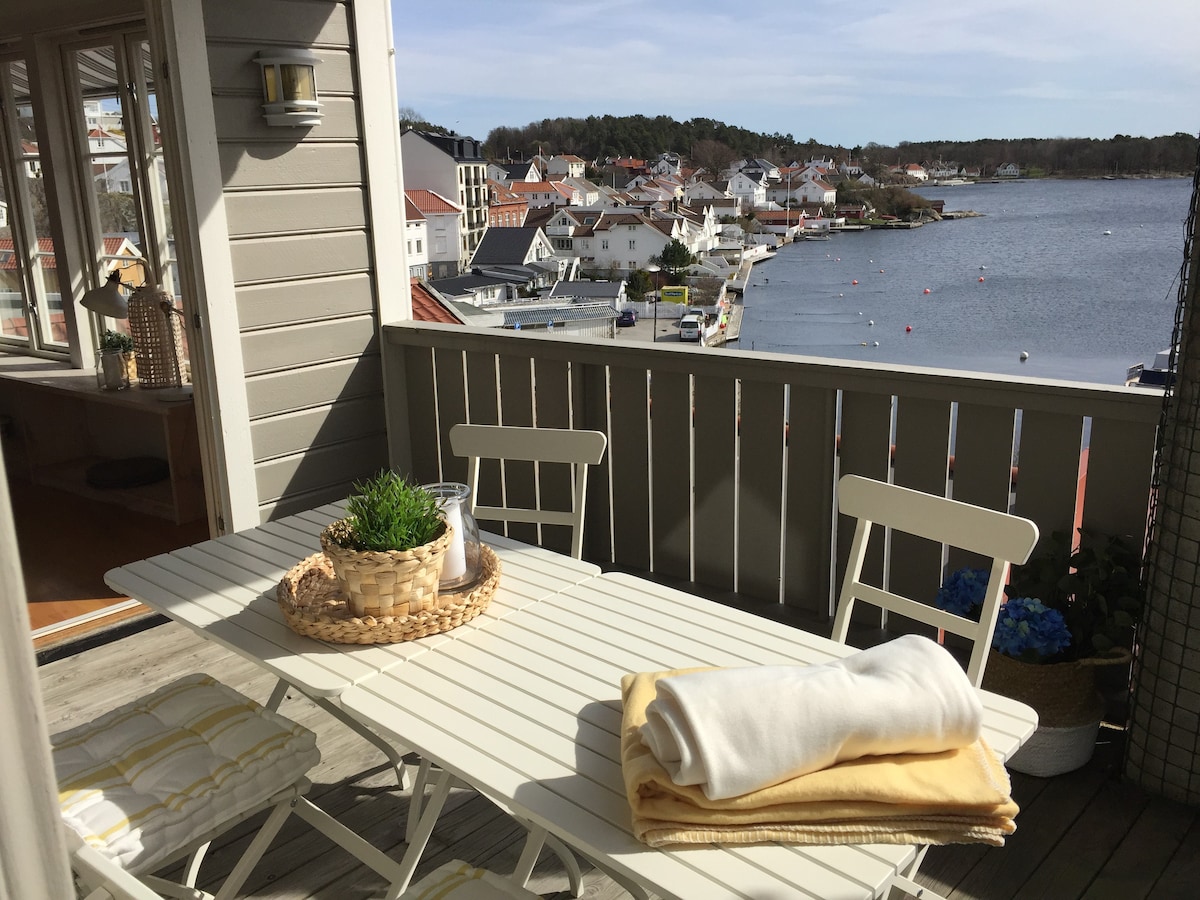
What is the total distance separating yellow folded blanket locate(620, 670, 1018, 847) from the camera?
123cm

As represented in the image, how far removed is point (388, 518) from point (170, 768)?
66 cm

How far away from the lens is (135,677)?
10.7 ft

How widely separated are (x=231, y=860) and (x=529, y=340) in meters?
2.05

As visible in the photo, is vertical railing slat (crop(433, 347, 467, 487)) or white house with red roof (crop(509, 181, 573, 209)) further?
white house with red roof (crop(509, 181, 573, 209))

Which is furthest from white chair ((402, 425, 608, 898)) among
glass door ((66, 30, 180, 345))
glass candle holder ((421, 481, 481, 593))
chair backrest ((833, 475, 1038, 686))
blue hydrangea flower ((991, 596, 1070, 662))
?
glass door ((66, 30, 180, 345))

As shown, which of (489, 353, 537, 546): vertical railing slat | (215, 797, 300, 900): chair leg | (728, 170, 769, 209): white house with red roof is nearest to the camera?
(215, 797, 300, 900): chair leg

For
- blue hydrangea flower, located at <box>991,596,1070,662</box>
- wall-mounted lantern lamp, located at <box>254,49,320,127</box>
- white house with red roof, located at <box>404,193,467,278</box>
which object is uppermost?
wall-mounted lantern lamp, located at <box>254,49,320,127</box>

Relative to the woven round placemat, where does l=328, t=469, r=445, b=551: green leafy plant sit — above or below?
above

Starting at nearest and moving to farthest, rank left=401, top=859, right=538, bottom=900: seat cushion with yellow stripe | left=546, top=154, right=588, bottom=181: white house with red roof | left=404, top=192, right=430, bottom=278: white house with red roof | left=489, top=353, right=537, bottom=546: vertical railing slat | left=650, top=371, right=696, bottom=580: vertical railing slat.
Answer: left=401, top=859, right=538, bottom=900: seat cushion with yellow stripe, left=650, top=371, right=696, bottom=580: vertical railing slat, left=489, top=353, right=537, bottom=546: vertical railing slat, left=404, top=192, right=430, bottom=278: white house with red roof, left=546, top=154, right=588, bottom=181: white house with red roof

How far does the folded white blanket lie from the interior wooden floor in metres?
2.87

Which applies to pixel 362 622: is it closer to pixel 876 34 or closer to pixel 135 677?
pixel 135 677

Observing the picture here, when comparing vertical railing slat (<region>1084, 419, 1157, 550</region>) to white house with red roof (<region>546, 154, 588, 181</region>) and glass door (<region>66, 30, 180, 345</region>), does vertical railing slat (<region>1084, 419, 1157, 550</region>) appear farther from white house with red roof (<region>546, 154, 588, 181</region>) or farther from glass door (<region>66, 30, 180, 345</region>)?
white house with red roof (<region>546, 154, 588, 181</region>)

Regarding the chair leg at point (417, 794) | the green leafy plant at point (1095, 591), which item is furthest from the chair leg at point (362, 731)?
the green leafy plant at point (1095, 591)

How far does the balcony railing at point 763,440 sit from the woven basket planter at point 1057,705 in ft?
1.37
